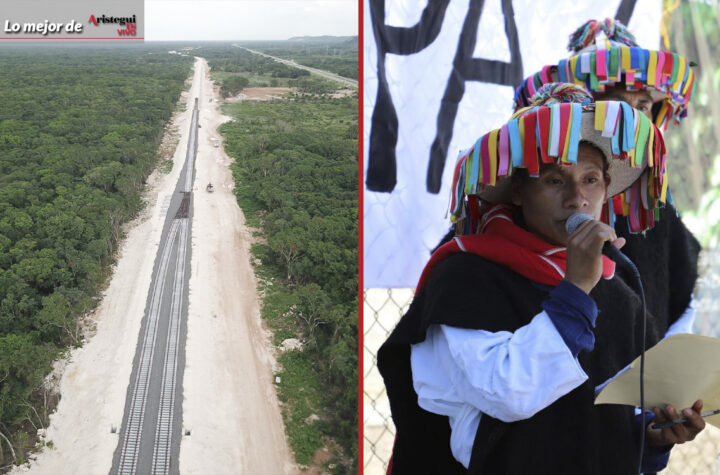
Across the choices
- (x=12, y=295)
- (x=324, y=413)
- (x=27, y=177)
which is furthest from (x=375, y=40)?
(x=27, y=177)

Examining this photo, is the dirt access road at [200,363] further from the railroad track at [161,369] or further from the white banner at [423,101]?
the white banner at [423,101]

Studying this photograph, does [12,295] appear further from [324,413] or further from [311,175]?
[311,175]

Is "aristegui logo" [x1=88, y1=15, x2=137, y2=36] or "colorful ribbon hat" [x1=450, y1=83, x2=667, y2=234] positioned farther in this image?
"aristegui logo" [x1=88, y1=15, x2=137, y2=36]

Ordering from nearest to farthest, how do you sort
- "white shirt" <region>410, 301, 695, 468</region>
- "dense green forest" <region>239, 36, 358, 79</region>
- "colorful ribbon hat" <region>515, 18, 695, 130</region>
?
1. "white shirt" <region>410, 301, 695, 468</region>
2. "colorful ribbon hat" <region>515, 18, 695, 130</region>
3. "dense green forest" <region>239, 36, 358, 79</region>

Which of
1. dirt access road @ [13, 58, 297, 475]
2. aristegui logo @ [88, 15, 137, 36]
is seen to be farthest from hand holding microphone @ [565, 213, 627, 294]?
dirt access road @ [13, 58, 297, 475]

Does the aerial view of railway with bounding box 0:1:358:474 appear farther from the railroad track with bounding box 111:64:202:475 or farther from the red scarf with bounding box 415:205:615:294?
the red scarf with bounding box 415:205:615:294

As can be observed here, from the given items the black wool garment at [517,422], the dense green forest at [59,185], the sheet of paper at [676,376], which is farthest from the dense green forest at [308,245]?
the sheet of paper at [676,376]

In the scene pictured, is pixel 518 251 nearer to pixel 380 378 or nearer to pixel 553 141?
pixel 553 141
